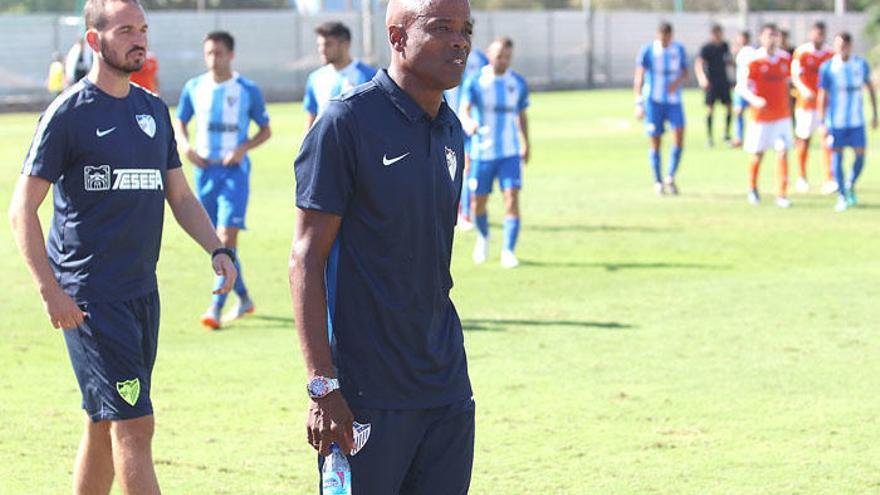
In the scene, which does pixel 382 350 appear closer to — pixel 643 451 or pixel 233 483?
pixel 233 483

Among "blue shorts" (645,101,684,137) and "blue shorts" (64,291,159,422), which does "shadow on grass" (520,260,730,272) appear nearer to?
"blue shorts" (645,101,684,137)

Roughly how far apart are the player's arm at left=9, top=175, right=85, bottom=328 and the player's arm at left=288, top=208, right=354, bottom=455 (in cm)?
167

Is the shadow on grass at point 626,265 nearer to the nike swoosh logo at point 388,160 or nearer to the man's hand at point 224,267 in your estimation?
the man's hand at point 224,267

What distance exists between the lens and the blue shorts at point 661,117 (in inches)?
869

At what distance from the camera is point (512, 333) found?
11.5m

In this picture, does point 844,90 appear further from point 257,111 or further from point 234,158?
point 234,158

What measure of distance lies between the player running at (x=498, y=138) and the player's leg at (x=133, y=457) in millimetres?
9224

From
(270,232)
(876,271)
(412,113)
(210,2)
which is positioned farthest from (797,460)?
(210,2)

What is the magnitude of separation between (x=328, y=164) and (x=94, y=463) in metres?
2.36

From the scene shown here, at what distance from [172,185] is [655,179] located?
16.1m

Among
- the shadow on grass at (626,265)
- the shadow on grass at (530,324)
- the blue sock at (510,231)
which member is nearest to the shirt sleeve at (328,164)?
the shadow on grass at (530,324)

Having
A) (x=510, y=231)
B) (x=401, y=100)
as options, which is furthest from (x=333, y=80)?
(x=401, y=100)

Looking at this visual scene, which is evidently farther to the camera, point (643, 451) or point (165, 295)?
point (165, 295)

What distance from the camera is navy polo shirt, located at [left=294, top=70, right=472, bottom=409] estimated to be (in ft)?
14.6
